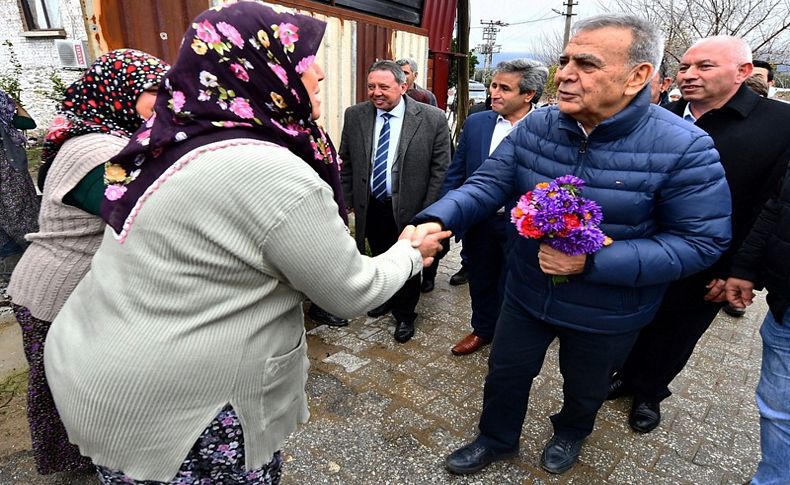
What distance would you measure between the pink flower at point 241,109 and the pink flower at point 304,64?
7.4 inches

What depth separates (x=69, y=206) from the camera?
71.1 inches

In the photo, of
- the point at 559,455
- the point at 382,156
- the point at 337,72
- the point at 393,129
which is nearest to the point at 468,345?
the point at 559,455

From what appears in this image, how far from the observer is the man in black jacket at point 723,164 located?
2465 millimetres

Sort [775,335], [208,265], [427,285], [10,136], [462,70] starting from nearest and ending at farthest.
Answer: [208,265] → [775,335] → [10,136] → [427,285] → [462,70]

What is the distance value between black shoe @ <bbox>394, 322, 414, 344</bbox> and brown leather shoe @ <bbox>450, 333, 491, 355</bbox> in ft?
1.17

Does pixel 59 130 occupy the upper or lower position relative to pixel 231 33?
lower

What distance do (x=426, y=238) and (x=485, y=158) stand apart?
1.62 meters

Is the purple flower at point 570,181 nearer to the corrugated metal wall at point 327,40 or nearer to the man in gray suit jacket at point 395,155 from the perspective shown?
the man in gray suit jacket at point 395,155

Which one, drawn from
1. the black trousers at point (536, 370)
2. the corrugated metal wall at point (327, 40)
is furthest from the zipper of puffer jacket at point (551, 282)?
the corrugated metal wall at point (327, 40)

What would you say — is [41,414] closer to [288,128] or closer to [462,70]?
[288,128]

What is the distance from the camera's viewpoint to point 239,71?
1.17 meters

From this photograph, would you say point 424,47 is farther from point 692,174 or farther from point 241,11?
point 241,11

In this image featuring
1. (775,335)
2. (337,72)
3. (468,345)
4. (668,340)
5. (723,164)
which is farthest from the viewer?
(337,72)

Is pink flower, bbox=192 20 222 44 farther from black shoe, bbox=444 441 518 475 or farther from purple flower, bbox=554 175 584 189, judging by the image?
black shoe, bbox=444 441 518 475
